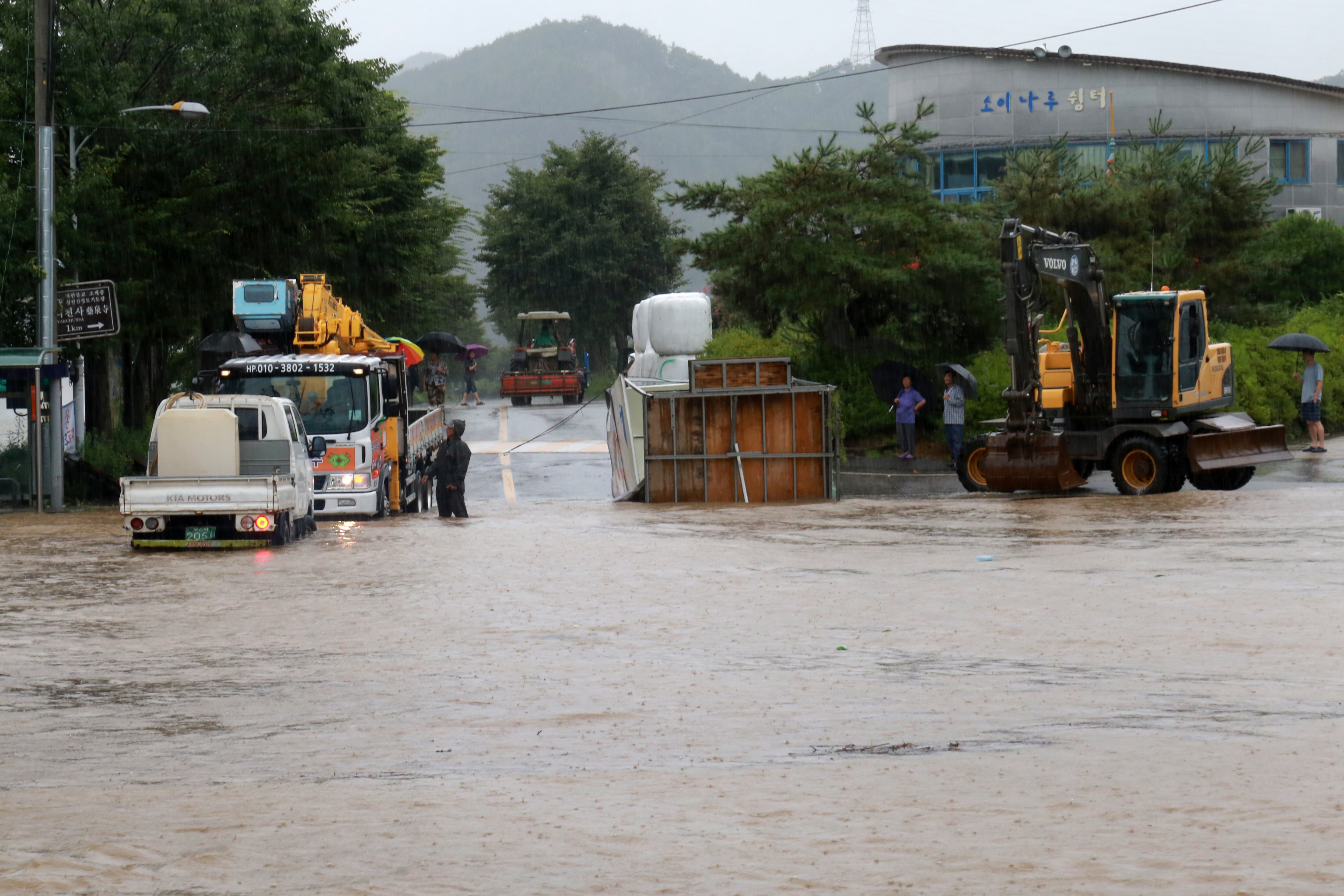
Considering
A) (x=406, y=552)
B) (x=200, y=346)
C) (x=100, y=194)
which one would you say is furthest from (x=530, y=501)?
(x=406, y=552)

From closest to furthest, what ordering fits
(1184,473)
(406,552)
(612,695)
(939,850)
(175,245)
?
1. (939,850)
2. (612,695)
3. (406,552)
4. (1184,473)
5. (175,245)

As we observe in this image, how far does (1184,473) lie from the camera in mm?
22625

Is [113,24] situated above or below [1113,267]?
above

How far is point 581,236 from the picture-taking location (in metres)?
78.0

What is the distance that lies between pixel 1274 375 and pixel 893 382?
304 inches

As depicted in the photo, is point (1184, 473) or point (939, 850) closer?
point (939, 850)

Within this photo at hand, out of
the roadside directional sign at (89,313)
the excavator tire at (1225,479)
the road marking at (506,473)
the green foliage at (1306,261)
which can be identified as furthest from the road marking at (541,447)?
the green foliage at (1306,261)

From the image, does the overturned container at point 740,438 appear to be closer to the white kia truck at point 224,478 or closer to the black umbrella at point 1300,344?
the white kia truck at point 224,478

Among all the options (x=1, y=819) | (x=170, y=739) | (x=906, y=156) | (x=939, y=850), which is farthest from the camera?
(x=906, y=156)

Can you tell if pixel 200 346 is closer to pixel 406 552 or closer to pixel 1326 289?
pixel 406 552

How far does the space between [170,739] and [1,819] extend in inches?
60.9

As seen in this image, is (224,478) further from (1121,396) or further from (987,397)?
(987,397)

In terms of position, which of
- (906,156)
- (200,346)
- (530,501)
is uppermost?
(906,156)

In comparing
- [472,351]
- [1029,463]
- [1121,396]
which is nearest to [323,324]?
[1029,463]
